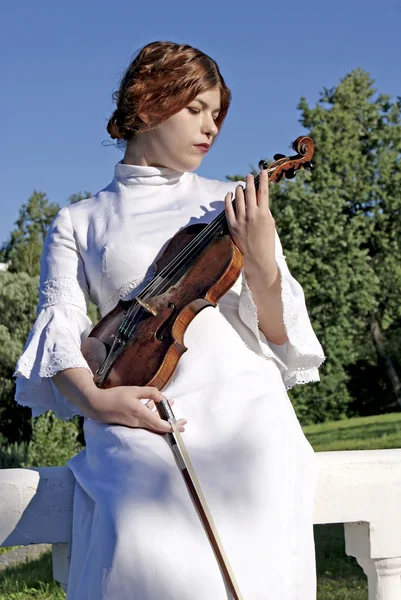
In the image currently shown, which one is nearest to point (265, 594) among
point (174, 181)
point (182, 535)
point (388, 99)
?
point (182, 535)

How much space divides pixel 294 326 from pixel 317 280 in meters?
21.9

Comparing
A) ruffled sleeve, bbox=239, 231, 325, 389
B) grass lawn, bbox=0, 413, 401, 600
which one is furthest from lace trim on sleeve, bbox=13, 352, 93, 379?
grass lawn, bbox=0, 413, 401, 600

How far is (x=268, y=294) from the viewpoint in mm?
2500

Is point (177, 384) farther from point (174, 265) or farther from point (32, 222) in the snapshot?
point (32, 222)

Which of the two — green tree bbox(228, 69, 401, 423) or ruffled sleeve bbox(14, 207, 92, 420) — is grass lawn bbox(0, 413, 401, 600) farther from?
green tree bbox(228, 69, 401, 423)

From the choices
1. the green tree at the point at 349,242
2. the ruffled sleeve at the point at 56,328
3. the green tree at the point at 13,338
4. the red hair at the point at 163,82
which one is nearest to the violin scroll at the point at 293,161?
the red hair at the point at 163,82

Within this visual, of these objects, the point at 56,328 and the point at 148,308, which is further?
the point at 56,328

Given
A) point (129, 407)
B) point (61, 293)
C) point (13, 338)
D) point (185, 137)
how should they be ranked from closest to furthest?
point (129, 407) → point (61, 293) → point (185, 137) → point (13, 338)

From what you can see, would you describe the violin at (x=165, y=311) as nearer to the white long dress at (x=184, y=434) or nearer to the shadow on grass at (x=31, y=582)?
the white long dress at (x=184, y=434)

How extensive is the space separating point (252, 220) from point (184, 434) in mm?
685

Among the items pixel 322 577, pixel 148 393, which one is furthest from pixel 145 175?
pixel 322 577

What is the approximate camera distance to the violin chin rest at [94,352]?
244 cm

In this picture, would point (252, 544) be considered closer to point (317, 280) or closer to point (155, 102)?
point (155, 102)

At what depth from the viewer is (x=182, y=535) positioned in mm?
2018
